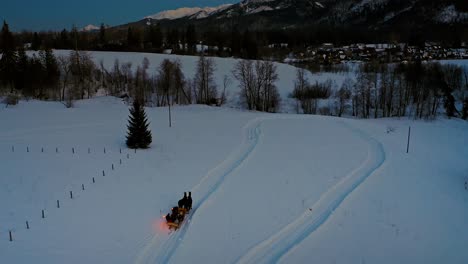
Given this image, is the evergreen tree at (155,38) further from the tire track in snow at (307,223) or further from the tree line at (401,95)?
the tire track in snow at (307,223)

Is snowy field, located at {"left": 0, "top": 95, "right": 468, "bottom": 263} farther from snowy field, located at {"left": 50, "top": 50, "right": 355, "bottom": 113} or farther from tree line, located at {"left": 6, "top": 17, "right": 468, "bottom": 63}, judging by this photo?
tree line, located at {"left": 6, "top": 17, "right": 468, "bottom": 63}

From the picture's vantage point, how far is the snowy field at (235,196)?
13859mm

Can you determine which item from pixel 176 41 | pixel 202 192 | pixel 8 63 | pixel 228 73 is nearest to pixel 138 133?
pixel 202 192

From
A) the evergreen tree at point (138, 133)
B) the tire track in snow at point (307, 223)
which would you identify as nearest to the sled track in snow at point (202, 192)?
the tire track in snow at point (307, 223)

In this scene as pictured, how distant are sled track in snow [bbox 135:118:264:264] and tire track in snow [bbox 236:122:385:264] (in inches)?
112

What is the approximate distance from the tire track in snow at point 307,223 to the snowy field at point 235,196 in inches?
2.6

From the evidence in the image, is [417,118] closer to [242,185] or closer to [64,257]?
[242,185]

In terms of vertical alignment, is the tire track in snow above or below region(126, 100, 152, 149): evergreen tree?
below

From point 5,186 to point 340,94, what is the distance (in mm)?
50997

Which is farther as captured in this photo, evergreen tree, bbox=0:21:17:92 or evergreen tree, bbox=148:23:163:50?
evergreen tree, bbox=148:23:163:50

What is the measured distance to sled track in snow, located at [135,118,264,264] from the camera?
1314cm

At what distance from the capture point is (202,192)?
1941 cm

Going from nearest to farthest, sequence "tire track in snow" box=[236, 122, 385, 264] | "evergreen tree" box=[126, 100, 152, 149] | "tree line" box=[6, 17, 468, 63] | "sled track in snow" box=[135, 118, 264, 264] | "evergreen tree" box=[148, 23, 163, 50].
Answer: "sled track in snow" box=[135, 118, 264, 264] → "tire track in snow" box=[236, 122, 385, 264] → "evergreen tree" box=[126, 100, 152, 149] → "tree line" box=[6, 17, 468, 63] → "evergreen tree" box=[148, 23, 163, 50]

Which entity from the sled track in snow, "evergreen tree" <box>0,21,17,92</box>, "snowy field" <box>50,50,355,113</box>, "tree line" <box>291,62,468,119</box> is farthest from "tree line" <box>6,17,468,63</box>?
the sled track in snow
